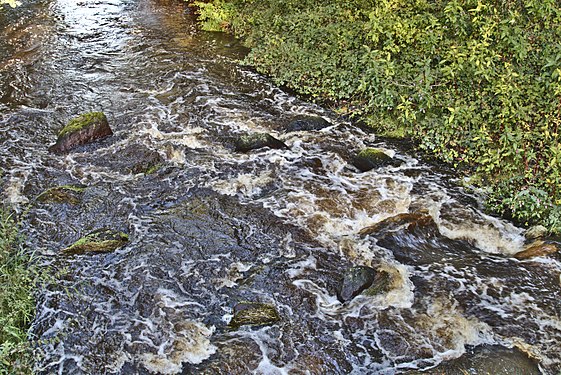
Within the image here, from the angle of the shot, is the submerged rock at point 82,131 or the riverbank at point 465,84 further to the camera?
the submerged rock at point 82,131

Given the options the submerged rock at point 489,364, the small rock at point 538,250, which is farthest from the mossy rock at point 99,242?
the small rock at point 538,250

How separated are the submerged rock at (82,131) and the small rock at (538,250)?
7974mm

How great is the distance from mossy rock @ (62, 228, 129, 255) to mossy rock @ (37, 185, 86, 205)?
1021mm

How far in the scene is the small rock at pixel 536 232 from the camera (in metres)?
7.37

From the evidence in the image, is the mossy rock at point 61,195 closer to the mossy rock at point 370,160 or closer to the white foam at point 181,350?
the white foam at point 181,350

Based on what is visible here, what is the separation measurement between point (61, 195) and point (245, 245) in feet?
10.9

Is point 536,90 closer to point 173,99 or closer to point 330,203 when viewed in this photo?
point 330,203

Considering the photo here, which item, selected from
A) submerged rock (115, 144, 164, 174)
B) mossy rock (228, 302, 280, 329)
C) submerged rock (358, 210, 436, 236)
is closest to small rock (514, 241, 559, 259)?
submerged rock (358, 210, 436, 236)

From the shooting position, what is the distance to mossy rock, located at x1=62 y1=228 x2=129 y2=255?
7184 mm

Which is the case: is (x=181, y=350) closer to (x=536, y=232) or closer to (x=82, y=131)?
(x=536, y=232)

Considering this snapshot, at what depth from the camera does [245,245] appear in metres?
7.43

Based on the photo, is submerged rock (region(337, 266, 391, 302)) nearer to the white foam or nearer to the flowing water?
the flowing water

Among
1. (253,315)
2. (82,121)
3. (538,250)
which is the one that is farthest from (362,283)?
(82,121)

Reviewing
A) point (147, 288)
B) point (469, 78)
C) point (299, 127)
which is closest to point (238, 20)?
point (299, 127)
